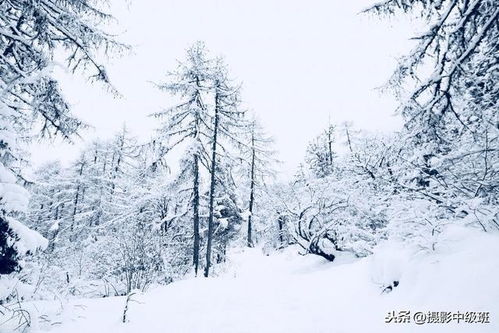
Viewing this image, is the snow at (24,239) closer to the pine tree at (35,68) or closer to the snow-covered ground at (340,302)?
the pine tree at (35,68)

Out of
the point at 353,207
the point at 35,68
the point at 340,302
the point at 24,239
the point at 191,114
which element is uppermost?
the point at 191,114

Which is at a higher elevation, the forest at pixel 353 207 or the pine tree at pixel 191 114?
the pine tree at pixel 191 114

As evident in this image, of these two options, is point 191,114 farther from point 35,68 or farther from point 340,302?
point 340,302

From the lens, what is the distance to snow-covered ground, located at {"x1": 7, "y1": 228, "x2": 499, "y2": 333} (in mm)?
3881

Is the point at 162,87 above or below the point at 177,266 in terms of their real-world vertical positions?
above

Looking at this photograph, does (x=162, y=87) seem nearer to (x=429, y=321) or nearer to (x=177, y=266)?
(x=177, y=266)

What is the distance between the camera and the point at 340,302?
20.5ft

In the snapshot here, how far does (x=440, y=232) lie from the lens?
5.20m

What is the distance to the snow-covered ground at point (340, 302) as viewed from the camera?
3.88 m

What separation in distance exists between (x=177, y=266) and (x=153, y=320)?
1065 centimetres

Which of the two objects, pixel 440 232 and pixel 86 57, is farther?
pixel 86 57

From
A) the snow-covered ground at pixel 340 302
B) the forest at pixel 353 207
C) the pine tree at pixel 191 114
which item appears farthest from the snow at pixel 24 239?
the pine tree at pixel 191 114

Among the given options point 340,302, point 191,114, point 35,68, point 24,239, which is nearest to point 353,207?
point 340,302

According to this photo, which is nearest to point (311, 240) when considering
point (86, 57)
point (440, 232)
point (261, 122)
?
point (440, 232)
